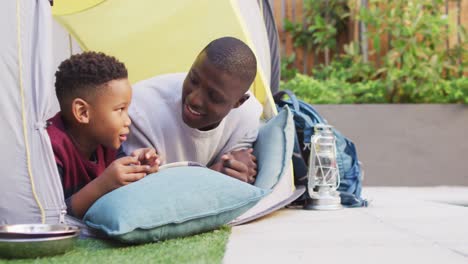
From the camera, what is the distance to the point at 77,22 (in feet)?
10.2

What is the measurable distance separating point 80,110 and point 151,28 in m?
1.11

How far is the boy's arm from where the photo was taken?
1.88 meters

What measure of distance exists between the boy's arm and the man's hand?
1.20 ft

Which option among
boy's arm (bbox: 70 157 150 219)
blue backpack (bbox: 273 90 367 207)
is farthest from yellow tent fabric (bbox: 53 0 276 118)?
boy's arm (bbox: 70 157 150 219)

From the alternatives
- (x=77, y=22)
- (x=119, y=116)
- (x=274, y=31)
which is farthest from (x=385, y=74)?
(x=119, y=116)

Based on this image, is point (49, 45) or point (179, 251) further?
point (49, 45)

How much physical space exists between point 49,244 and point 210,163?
35.7 inches

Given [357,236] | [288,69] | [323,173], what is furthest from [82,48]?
[288,69]

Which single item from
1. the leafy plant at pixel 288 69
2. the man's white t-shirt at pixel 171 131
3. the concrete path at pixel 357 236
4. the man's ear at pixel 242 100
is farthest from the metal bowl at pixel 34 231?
the leafy plant at pixel 288 69

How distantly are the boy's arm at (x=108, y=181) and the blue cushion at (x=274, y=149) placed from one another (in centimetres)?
49

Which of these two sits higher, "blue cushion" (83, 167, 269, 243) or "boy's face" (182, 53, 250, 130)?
"boy's face" (182, 53, 250, 130)

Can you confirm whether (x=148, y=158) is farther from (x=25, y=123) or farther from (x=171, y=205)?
(x=25, y=123)

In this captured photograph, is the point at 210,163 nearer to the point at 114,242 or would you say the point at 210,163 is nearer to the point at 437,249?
the point at 114,242

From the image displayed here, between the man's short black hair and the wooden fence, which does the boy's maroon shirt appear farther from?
the wooden fence
